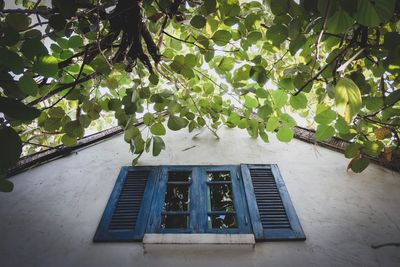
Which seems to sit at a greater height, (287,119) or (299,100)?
(287,119)

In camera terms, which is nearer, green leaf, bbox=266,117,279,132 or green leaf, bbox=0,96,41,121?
green leaf, bbox=0,96,41,121

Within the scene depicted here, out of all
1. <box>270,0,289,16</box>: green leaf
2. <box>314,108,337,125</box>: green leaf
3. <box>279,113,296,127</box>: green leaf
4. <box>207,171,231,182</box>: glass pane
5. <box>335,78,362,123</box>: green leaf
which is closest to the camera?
<box>335,78,362,123</box>: green leaf

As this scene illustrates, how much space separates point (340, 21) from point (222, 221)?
1.83 metres

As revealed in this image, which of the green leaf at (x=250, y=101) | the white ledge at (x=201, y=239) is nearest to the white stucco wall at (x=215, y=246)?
the white ledge at (x=201, y=239)

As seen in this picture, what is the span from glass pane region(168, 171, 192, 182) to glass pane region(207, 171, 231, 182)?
8.4 inches

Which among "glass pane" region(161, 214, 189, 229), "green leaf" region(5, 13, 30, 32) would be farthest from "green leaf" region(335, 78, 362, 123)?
"glass pane" region(161, 214, 189, 229)

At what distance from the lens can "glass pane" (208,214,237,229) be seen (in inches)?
95.6

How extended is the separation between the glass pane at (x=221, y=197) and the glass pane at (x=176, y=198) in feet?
0.82

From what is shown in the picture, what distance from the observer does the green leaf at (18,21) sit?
4.91 feet

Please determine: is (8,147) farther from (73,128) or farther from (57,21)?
(73,128)

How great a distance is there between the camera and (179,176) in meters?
3.06

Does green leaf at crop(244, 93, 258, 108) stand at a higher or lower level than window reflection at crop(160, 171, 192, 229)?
higher

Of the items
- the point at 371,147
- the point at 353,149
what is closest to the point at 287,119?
the point at 353,149

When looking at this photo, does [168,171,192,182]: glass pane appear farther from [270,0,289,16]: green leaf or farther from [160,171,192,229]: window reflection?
[270,0,289,16]: green leaf
